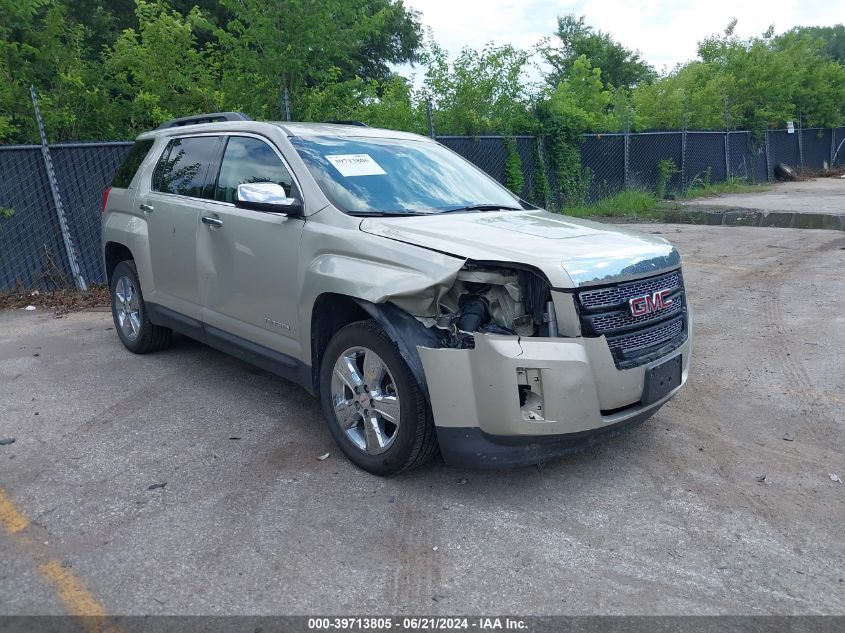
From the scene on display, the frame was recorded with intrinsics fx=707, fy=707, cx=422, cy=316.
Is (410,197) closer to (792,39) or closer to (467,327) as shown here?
(467,327)

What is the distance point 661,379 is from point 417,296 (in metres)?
1.35

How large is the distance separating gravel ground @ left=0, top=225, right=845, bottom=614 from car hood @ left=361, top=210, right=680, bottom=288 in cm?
116

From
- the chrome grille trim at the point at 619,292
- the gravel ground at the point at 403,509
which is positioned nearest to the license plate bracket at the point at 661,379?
the chrome grille trim at the point at 619,292

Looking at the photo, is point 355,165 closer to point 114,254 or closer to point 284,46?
point 114,254

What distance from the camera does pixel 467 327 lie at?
344cm

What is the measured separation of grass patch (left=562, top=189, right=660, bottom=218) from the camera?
49.8ft

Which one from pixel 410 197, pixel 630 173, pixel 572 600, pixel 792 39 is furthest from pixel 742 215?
pixel 792 39

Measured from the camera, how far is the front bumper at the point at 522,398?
3.26 metres

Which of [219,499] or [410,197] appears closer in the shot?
[219,499]

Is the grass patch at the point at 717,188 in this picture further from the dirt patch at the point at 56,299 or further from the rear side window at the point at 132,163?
the rear side window at the point at 132,163

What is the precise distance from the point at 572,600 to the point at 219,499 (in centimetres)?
184

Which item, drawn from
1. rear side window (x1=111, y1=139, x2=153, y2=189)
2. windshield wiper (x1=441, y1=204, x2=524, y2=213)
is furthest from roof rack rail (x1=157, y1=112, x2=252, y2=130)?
windshield wiper (x1=441, y1=204, x2=524, y2=213)

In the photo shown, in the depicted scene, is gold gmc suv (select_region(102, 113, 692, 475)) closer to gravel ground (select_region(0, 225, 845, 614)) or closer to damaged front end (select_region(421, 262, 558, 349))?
damaged front end (select_region(421, 262, 558, 349))

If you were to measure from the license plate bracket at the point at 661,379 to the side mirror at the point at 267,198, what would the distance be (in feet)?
7.13
